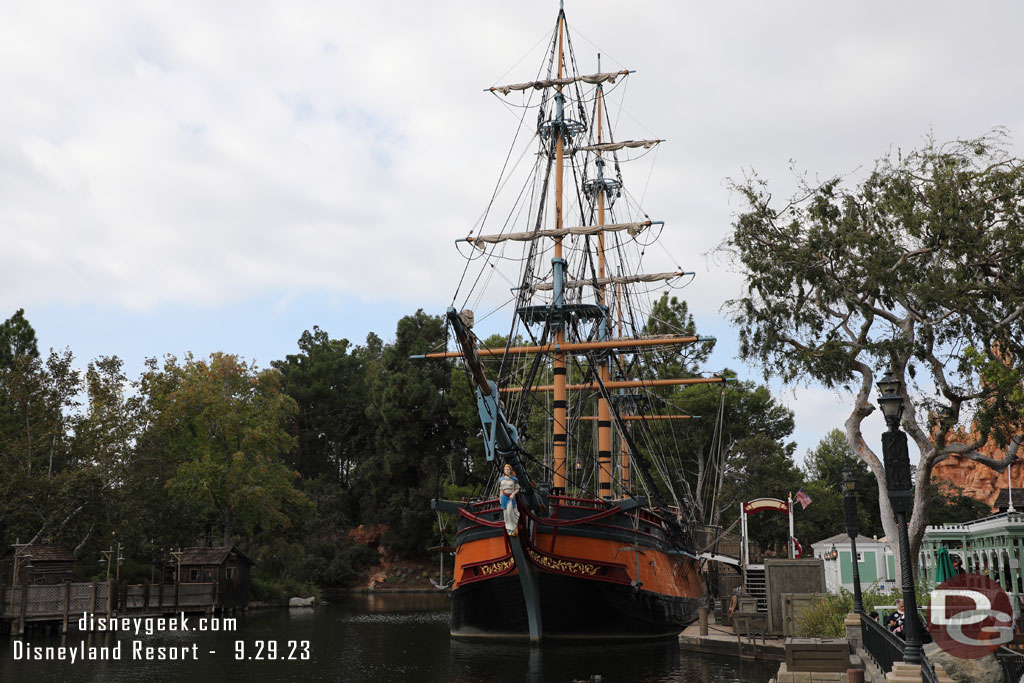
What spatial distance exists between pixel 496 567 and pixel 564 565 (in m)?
2.07

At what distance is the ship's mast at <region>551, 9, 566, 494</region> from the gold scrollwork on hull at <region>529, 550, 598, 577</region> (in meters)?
3.43

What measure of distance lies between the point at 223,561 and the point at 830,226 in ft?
108

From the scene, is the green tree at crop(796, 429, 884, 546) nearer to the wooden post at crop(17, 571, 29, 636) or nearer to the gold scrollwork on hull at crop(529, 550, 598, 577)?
the gold scrollwork on hull at crop(529, 550, 598, 577)

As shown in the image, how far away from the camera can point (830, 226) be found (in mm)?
23391

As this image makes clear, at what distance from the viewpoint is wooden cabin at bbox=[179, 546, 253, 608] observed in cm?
4306

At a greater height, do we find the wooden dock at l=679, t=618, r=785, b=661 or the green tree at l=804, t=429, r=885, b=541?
the green tree at l=804, t=429, r=885, b=541

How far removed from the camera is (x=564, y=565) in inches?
1026

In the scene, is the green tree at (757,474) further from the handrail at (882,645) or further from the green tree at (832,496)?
the handrail at (882,645)

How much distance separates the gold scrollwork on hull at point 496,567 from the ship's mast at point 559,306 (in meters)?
3.50

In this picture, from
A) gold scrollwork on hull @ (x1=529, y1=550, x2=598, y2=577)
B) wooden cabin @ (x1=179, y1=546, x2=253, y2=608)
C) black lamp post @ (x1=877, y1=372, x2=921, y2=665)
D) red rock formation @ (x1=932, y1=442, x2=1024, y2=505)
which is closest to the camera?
black lamp post @ (x1=877, y1=372, x2=921, y2=665)

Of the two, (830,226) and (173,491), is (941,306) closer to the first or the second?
(830,226)

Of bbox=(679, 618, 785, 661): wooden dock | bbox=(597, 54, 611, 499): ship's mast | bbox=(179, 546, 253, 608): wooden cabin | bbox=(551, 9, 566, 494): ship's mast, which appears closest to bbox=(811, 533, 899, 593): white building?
bbox=(597, 54, 611, 499): ship's mast

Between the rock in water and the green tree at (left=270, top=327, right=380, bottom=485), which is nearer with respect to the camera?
the rock in water

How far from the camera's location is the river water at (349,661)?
20984 millimetres
